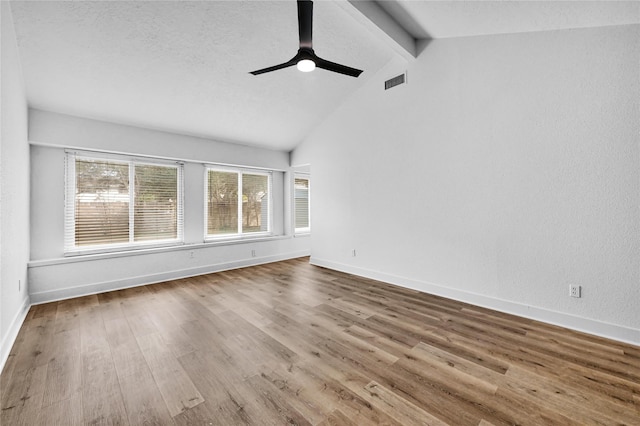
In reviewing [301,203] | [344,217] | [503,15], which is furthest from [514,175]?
[301,203]

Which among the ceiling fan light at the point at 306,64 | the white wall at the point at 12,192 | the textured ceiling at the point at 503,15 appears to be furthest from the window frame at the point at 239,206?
the textured ceiling at the point at 503,15

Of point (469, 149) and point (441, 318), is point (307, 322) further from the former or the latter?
point (469, 149)

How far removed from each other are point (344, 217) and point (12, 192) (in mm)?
4239

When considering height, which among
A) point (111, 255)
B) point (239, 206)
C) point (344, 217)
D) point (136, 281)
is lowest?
point (136, 281)

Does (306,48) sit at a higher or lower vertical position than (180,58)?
lower

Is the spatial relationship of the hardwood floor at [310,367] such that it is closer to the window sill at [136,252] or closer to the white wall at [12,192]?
the white wall at [12,192]

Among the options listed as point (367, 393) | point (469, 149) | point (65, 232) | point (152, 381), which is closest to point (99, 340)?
point (152, 381)

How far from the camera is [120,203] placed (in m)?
4.38

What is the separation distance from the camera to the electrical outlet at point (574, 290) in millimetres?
2697

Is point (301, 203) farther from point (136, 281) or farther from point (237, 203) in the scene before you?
point (136, 281)

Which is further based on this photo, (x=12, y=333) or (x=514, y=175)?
(x=514, y=175)

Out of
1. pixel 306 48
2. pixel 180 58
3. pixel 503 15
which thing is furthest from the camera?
pixel 180 58

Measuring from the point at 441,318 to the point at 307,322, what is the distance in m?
1.48

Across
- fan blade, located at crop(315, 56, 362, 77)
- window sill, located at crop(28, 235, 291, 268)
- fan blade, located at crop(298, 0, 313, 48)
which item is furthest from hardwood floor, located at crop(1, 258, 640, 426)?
fan blade, located at crop(298, 0, 313, 48)
